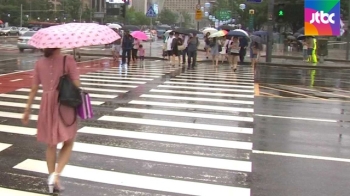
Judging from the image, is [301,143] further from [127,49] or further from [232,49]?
[127,49]

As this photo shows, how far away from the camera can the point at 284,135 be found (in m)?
8.43

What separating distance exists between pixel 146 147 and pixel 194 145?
84cm

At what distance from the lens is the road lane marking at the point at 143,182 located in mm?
5438

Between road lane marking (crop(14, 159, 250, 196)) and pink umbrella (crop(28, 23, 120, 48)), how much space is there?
6.17 ft

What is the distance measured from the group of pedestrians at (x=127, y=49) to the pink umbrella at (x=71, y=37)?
57.7 feet

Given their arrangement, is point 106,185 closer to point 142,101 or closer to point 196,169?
point 196,169

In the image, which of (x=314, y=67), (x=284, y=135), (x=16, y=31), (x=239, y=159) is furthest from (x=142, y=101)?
(x=16, y=31)

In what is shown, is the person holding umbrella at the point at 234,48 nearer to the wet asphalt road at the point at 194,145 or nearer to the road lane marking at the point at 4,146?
the wet asphalt road at the point at 194,145

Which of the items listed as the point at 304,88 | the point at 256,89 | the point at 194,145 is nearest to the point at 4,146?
the point at 194,145

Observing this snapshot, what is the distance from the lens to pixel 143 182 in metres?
5.70

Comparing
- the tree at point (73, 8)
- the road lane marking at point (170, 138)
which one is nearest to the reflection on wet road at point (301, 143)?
the road lane marking at point (170, 138)

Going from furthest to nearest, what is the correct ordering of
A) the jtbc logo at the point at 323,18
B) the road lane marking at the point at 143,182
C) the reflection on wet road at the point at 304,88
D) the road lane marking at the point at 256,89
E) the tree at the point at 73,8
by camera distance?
the tree at the point at 73,8 < the jtbc logo at the point at 323,18 < the road lane marking at the point at 256,89 < the reflection on wet road at the point at 304,88 < the road lane marking at the point at 143,182

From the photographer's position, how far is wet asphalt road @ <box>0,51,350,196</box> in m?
5.66

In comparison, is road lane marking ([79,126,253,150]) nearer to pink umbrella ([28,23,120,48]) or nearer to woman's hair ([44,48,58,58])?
pink umbrella ([28,23,120,48])
